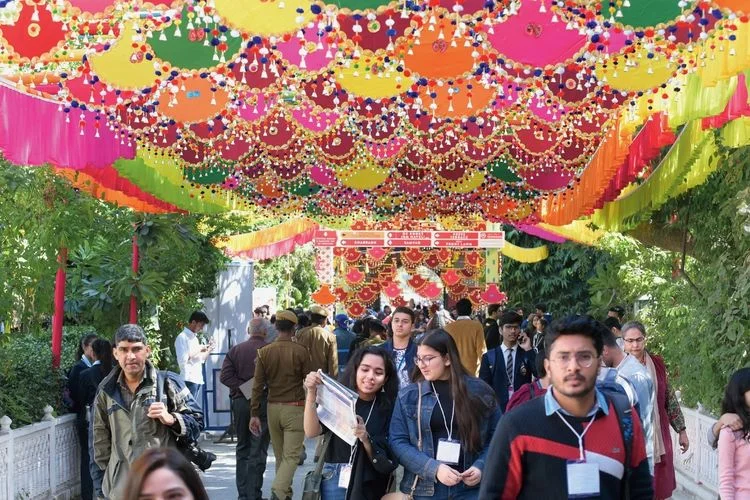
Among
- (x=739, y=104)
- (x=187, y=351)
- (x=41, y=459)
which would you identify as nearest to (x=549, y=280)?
(x=187, y=351)

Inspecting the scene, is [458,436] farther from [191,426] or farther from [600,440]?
[600,440]

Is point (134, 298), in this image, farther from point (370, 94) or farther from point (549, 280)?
point (549, 280)

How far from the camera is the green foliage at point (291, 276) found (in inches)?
1455

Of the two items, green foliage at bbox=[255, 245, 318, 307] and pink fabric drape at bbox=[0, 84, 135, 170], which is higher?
green foliage at bbox=[255, 245, 318, 307]

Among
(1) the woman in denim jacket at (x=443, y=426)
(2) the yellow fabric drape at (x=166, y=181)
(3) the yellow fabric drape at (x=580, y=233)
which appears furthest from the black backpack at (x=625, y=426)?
(3) the yellow fabric drape at (x=580, y=233)

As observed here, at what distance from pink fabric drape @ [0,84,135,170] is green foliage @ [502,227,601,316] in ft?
70.8

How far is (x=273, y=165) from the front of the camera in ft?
43.8

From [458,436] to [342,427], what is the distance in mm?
701

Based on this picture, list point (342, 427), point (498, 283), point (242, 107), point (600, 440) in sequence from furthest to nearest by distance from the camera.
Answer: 1. point (498, 283)
2. point (242, 107)
3. point (342, 427)
4. point (600, 440)

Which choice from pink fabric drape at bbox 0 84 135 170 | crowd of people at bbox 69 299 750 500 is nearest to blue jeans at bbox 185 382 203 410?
crowd of people at bbox 69 299 750 500

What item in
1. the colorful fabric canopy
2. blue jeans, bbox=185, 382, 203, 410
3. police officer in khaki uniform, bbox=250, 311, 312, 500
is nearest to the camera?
the colorful fabric canopy

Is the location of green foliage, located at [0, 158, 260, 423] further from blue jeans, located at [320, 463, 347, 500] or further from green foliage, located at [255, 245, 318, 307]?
green foliage, located at [255, 245, 318, 307]

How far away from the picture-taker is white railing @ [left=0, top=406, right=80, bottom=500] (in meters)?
8.11

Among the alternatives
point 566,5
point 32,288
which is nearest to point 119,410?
point 566,5
